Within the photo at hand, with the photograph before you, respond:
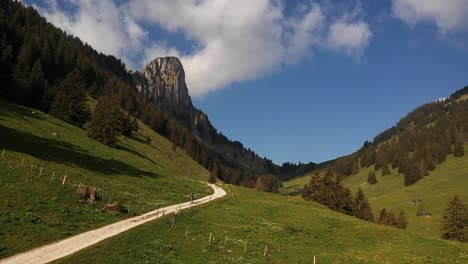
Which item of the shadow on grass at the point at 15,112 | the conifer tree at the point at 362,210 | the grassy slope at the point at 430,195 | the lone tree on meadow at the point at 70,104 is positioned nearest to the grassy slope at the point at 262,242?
the conifer tree at the point at 362,210

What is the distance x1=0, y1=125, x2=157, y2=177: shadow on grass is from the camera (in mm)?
54603

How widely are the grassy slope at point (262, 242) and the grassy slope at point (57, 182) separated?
4.37 m

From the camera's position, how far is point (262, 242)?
3781cm

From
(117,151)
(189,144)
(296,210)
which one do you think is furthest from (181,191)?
(189,144)

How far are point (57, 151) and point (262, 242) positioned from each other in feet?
129

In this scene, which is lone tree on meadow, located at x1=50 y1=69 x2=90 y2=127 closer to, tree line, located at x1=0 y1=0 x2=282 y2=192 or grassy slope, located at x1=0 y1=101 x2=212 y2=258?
tree line, located at x1=0 y1=0 x2=282 y2=192

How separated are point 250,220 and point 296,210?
1398 cm

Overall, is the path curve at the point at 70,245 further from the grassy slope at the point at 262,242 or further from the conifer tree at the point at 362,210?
the conifer tree at the point at 362,210

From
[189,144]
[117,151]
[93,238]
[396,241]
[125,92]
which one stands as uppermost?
[125,92]

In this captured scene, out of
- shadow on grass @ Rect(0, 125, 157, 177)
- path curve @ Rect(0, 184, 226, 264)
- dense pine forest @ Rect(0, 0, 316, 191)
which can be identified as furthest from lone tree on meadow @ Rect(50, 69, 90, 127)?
path curve @ Rect(0, 184, 226, 264)

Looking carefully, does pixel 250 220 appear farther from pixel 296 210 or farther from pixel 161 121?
pixel 161 121

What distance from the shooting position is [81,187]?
40594mm

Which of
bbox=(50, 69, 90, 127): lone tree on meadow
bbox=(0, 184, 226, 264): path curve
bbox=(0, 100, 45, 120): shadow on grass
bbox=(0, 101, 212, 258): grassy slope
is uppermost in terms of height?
bbox=(50, 69, 90, 127): lone tree on meadow

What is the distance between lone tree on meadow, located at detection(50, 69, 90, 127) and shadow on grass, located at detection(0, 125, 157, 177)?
28477 millimetres
